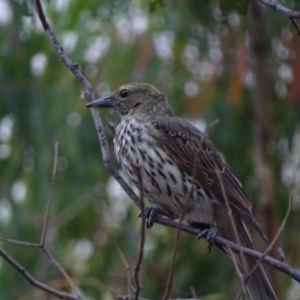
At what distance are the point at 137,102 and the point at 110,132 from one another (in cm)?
136

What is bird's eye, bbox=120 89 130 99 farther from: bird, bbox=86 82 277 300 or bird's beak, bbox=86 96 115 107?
bird, bbox=86 82 277 300

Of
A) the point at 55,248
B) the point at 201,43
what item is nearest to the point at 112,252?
the point at 55,248

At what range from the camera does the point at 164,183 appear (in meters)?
5.50

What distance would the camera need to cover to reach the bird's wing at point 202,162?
18.0 ft

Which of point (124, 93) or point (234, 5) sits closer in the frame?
point (234, 5)

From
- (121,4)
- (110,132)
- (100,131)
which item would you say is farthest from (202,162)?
(110,132)

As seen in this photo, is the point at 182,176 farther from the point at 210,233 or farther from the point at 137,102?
the point at 137,102

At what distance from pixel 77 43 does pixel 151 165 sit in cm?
221

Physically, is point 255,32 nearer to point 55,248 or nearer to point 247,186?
point 247,186

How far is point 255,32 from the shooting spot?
7.49 meters

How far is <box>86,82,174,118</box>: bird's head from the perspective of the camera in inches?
241

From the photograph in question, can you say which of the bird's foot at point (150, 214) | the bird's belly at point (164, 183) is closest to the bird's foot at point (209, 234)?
the bird's belly at point (164, 183)

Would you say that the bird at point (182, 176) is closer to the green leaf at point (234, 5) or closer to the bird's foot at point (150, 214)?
the bird's foot at point (150, 214)

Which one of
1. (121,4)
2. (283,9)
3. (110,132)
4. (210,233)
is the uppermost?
(121,4)
